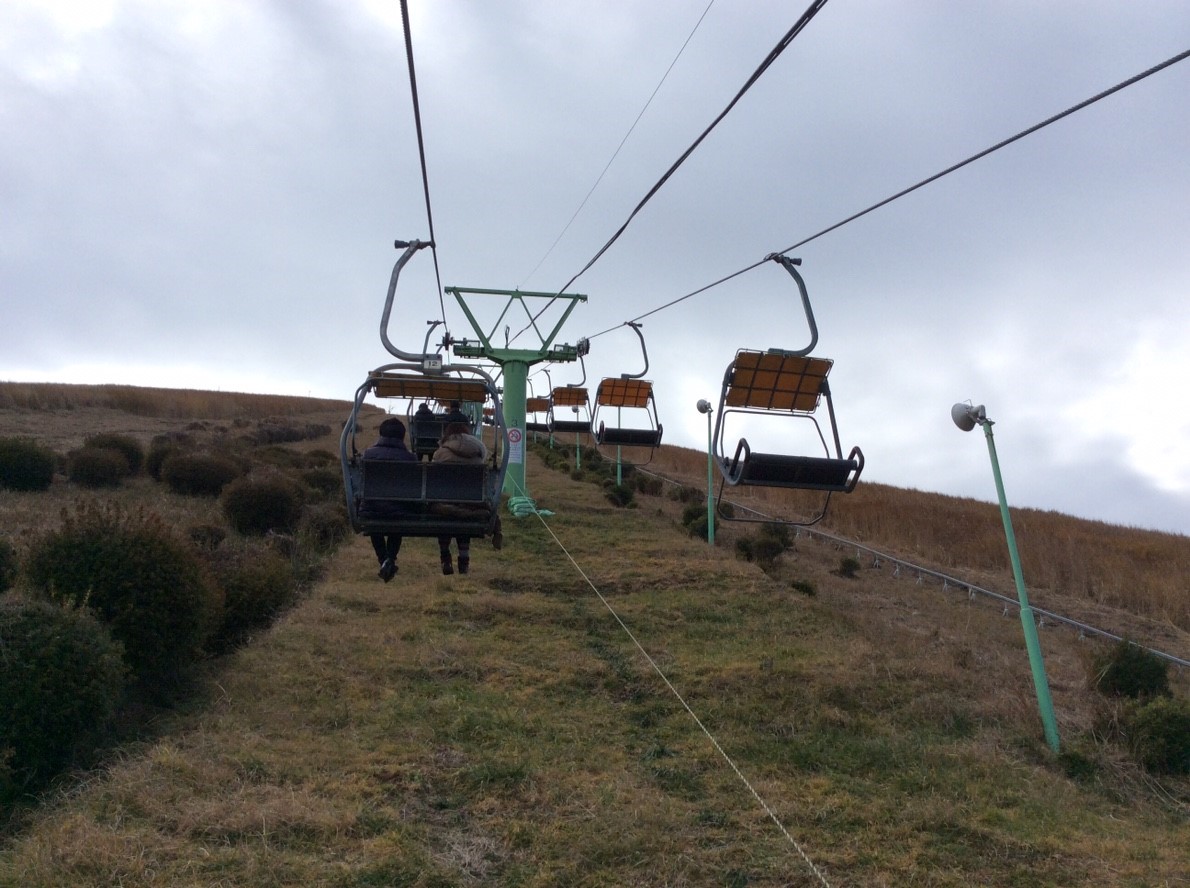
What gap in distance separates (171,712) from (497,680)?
10.2 ft

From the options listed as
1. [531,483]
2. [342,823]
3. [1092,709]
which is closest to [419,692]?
[342,823]

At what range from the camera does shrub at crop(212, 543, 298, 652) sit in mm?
11586

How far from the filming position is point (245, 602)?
1188 centimetres

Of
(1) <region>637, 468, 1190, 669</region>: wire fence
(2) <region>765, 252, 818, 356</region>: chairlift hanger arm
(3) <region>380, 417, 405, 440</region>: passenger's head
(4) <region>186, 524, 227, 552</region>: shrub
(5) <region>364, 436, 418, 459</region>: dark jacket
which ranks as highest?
(2) <region>765, 252, 818, 356</region>: chairlift hanger arm

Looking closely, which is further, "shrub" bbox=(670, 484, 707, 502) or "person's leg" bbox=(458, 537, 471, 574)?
"shrub" bbox=(670, 484, 707, 502)

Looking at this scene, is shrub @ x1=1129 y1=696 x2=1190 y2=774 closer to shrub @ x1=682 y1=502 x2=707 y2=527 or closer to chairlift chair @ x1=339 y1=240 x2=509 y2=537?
chairlift chair @ x1=339 y1=240 x2=509 y2=537

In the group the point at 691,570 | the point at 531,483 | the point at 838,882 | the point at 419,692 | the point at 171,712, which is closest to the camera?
the point at 838,882

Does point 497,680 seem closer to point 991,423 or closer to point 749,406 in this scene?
point 749,406

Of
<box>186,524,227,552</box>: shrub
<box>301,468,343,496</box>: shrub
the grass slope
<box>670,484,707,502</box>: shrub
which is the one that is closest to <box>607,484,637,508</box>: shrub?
<box>670,484,707,502</box>: shrub

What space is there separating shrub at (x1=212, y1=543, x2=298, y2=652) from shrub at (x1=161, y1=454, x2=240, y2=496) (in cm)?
1231

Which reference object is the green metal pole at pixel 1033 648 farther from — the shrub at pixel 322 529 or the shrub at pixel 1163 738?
the shrub at pixel 322 529

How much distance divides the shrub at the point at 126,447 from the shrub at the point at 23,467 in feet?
12.3

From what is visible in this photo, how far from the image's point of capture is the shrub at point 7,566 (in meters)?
10.2

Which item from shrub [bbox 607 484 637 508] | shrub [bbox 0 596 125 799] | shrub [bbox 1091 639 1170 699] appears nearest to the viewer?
shrub [bbox 0 596 125 799]
